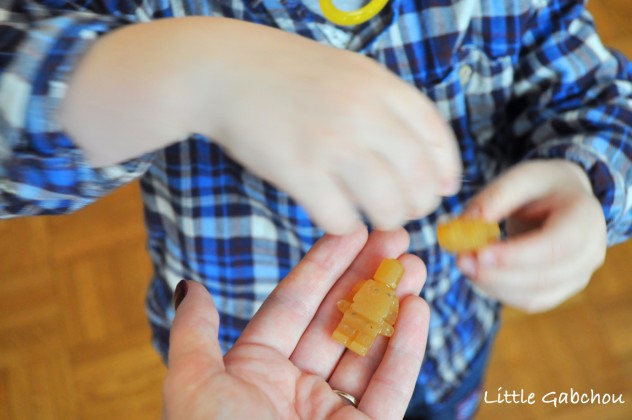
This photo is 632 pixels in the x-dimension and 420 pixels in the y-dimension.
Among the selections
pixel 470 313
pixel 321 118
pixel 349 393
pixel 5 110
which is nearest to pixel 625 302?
pixel 470 313

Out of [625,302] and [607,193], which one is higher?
[607,193]

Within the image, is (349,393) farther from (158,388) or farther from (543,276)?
(158,388)

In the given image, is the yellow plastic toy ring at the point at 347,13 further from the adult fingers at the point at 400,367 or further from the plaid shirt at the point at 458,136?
the adult fingers at the point at 400,367

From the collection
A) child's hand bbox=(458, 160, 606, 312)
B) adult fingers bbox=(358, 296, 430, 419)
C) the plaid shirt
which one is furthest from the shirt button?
adult fingers bbox=(358, 296, 430, 419)

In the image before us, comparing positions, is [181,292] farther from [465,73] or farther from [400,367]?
[465,73]

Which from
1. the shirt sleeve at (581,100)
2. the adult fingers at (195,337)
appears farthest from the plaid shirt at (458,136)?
the adult fingers at (195,337)

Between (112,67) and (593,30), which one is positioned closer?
(112,67)

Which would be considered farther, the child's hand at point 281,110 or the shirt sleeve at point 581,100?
the shirt sleeve at point 581,100

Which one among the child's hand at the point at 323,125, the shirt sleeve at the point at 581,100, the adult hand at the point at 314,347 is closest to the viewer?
the child's hand at the point at 323,125
